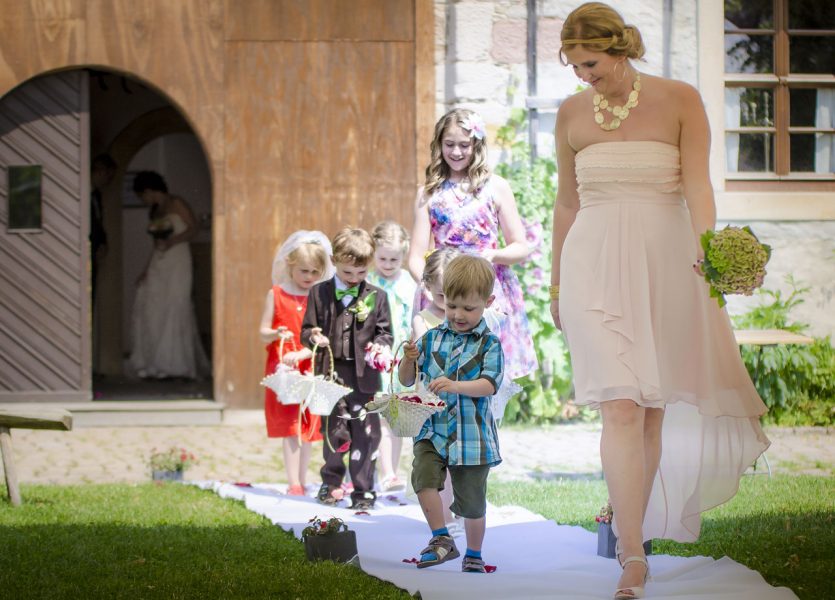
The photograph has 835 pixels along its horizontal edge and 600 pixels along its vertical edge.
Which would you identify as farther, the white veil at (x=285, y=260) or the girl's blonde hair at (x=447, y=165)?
the white veil at (x=285, y=260)

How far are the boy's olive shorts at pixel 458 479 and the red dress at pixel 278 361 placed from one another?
2107 mm

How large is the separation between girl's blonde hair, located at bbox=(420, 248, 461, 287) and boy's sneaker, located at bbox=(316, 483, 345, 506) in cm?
150

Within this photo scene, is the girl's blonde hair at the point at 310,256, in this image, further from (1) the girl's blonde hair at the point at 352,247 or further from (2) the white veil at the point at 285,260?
(1) the girl's blonde hair at the point at 352,247

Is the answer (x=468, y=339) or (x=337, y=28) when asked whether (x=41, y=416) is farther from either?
(x=337, y=28)

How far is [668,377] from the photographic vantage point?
4.52m

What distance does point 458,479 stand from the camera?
4863 mm

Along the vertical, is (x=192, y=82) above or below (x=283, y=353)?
above

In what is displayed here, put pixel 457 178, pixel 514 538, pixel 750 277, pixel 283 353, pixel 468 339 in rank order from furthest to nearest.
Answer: pixel 283 353 → pixel 457 178 → pixel 514 538 → pixel 468 339 → pixel 750 277

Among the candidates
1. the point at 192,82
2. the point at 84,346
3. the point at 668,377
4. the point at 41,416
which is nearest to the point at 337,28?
the point at 192,82

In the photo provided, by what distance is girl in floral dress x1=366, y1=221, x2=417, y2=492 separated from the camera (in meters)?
6.88

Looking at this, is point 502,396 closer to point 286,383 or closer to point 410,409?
point 410,409

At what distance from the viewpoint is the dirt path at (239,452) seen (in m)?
7.73

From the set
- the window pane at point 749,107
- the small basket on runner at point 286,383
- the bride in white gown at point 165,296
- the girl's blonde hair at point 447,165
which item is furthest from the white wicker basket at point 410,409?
the bride in white gown at point 165,296

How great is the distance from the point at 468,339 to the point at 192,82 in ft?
19.2
